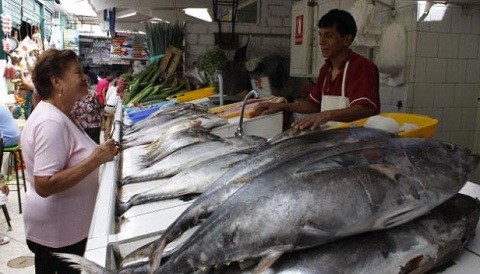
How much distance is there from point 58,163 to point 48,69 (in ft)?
2.00

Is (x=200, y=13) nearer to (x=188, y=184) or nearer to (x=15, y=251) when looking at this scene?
(x=15, y=251)

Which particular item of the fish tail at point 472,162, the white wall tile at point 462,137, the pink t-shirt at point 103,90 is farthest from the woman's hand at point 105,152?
the pink t-shirt at point 103,90

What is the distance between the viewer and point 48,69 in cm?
270

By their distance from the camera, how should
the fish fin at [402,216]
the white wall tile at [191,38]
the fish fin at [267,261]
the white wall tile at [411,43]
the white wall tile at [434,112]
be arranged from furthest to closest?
the white wall tile at [191,38]
the white wall tile at [434,112]
the white wall tile at [411,43]
the fish fin at [402,216]
the fish fin at [267,261]

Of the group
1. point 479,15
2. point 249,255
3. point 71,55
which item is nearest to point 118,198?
point 71,55

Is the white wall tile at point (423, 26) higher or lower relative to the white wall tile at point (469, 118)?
higher

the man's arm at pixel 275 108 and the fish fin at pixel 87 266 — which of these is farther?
the man's arm at pixel 275 108

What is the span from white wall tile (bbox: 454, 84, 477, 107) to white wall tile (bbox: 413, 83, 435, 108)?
0.32 metres

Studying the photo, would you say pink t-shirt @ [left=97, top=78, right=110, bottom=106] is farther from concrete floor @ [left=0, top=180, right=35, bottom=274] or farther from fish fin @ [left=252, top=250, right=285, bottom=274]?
fish fin @ [left=252, top=250, right=285, bottom=274]

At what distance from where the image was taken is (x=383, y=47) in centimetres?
456

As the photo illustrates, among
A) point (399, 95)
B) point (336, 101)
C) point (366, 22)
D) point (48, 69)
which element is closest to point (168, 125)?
point (48, 69)

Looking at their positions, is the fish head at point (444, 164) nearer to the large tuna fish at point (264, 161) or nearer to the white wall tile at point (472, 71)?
the large tuna fish at point (264, 161)

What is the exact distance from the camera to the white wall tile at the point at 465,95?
181 inches

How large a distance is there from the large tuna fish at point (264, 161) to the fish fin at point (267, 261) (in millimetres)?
375
